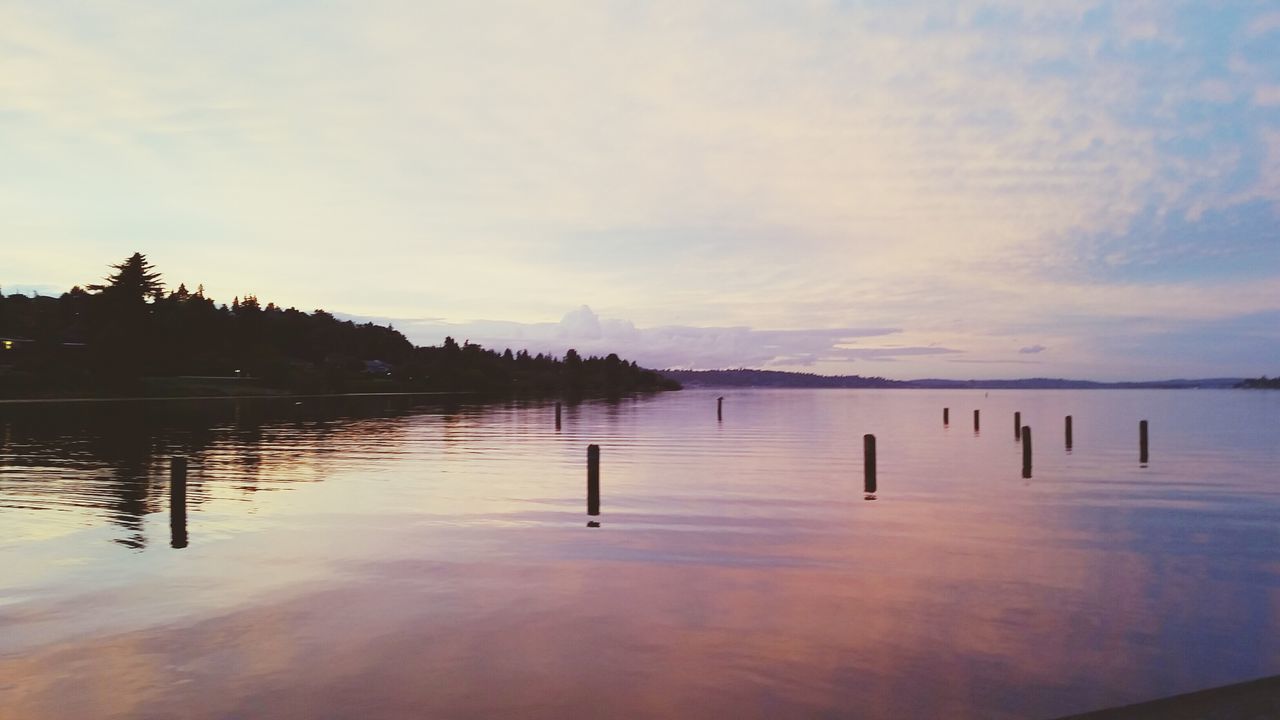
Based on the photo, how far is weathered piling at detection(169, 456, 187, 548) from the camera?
61.1ft

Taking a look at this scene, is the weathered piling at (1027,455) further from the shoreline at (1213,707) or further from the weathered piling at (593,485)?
the shoreline at (1213,707)

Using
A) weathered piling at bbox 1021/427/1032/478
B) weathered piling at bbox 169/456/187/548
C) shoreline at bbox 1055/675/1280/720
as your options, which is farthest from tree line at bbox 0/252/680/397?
shoreline at bbox 1055/675/1280/720

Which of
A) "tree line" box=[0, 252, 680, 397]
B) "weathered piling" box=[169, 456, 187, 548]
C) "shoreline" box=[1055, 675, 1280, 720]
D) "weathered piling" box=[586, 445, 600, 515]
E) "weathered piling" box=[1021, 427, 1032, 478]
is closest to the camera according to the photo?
"shoreline" box=[1055, 675, 1280, 720]

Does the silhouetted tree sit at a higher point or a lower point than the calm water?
higher

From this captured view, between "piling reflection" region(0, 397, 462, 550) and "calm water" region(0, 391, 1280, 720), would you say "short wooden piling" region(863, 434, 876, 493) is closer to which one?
"calm water" region(0, 391, 1280, 720)

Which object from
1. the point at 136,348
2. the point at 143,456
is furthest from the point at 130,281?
the point at 143,456

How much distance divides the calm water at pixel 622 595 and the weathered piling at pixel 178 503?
0.14 meters

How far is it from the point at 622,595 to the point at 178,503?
36.6ft

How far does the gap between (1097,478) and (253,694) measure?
34519 mm

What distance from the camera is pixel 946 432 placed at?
7056 centimetres

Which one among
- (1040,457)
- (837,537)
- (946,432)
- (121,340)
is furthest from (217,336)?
(837,537)

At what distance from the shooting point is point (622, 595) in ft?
47.6

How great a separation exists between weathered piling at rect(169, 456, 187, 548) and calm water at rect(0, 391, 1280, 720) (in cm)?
14

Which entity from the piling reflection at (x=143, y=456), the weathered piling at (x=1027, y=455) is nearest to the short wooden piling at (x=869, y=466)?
the weathered piling at (x=1027, y=455)
